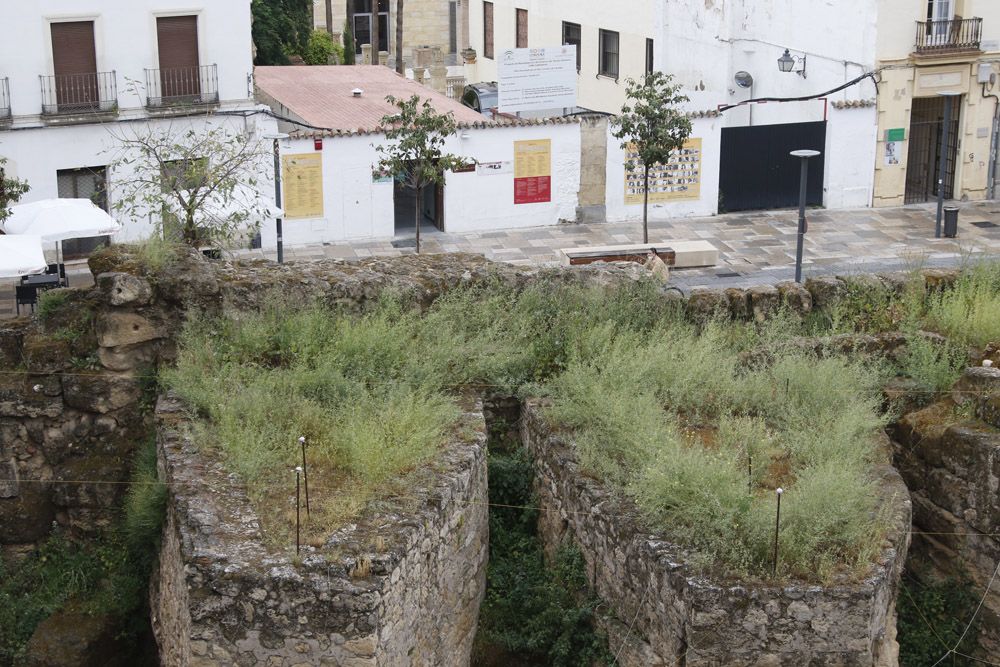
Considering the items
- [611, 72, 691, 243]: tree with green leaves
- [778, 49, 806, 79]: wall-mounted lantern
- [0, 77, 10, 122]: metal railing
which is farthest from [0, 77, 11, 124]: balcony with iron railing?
[778, 49, 806, 79]: wall-mounted lantern

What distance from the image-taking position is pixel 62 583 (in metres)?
11.4

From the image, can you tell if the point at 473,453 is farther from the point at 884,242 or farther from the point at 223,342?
the point at 884,242

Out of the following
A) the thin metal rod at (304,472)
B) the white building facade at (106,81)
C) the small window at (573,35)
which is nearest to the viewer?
the thin metal rod at (304,472)

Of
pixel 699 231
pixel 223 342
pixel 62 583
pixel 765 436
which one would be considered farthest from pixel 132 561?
pixel 699 231

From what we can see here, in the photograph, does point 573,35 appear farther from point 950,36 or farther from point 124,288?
point 124,288

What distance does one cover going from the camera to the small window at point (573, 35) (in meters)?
34.8

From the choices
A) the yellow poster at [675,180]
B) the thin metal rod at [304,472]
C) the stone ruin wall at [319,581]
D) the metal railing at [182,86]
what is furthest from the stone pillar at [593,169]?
the thin metal rod at [304,472]

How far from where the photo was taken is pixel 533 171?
2538cm

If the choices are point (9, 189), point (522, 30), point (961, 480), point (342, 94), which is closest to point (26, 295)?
point (9, 189)

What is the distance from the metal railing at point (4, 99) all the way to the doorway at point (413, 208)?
643cm

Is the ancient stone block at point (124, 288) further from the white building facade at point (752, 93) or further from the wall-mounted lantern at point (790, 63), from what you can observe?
the wall-mounted lantern at point (790, 63)

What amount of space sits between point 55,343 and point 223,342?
55.0 inches

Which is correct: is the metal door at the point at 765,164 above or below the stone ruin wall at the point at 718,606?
above

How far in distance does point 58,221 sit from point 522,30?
2082 centimetres
